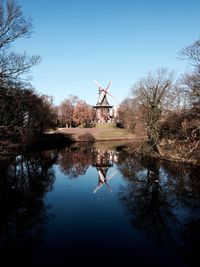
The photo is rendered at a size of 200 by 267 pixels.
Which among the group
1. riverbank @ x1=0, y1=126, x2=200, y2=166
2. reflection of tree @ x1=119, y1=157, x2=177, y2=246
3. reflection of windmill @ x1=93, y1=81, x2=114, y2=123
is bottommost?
reflection of tree @ x1=119, y1=157, x2=177, y2=246

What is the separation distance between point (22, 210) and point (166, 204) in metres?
7.50

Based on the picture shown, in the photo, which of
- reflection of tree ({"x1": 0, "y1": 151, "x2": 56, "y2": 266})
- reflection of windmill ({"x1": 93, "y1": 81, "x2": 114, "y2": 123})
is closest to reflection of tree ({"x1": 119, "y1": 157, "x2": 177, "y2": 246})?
reflection of tree ({"x1": 0, "y1": 151, "x2": 56, "y2": 266})

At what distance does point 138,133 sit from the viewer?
38031 mm

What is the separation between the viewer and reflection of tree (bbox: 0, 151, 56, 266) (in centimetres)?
925

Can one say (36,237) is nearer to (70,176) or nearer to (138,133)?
(70,176)

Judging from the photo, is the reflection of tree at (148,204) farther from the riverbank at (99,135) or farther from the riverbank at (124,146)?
the riverbank at (99,135)

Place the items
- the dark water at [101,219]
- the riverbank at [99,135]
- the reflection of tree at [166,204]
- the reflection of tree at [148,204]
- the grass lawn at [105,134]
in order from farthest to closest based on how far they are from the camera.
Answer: the grass lawn at [105,134] → the riverbank at [99,135] → the reflection of tree at [148,204] → the reflection of tree at [166,204] → the dark water at [101,219]

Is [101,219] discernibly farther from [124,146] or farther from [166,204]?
[124,146]

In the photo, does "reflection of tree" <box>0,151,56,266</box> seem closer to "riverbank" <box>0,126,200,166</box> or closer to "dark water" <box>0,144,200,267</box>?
"dark water" <box>0,144,200,267</box>

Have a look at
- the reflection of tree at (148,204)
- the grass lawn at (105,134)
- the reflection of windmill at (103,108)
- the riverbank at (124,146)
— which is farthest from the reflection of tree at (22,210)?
the reflection of windmill at (103,108)

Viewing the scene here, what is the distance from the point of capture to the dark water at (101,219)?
870cm

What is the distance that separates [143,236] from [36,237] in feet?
13.6

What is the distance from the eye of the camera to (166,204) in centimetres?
1416

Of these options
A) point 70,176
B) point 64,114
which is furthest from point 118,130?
point 70,176
